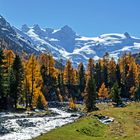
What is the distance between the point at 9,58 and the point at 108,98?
48.1 metres

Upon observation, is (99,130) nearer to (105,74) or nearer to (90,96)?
(90,96)

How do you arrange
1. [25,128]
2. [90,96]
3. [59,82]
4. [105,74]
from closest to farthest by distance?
[25,128]
[90,96]
[59,82]
[105,74]

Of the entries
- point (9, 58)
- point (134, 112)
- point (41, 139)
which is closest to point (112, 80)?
point (9, 58)

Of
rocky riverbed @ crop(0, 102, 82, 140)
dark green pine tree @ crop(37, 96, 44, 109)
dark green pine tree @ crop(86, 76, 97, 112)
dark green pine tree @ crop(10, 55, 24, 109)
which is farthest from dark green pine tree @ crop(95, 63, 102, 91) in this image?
rocky riverbed @ crop(0, 102, 82, 140)

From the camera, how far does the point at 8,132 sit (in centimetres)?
5934

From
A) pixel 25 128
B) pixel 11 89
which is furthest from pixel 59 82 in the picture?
pixel 25 128

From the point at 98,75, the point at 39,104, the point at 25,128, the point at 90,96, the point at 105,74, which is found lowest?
the point at 25,128

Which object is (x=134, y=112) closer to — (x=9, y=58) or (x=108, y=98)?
(x=9, y=58)

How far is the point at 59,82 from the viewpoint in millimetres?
172250

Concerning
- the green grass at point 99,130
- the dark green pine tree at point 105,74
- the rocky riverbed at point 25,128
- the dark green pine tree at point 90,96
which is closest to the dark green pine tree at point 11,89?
the dark green pine tree at point 90,96

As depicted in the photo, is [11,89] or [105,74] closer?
[11,89]

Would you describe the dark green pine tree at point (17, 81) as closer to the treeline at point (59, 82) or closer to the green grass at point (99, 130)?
the treeline at point (59, 82)

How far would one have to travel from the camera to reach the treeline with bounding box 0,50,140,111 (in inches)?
4166

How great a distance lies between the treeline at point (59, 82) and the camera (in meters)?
106
